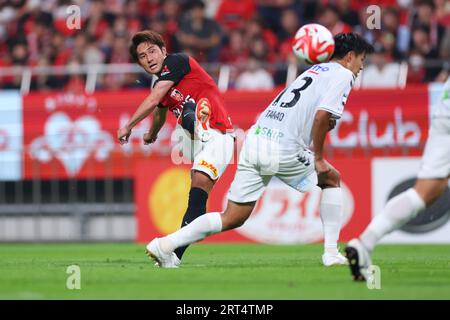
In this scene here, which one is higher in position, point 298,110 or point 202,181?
point 298,110

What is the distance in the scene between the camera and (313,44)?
30.8 feet

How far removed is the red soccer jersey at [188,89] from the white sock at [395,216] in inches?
120

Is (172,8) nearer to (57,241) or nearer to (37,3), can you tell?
(37,3)

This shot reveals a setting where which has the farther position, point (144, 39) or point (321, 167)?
point (144, 39)

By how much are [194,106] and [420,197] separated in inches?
137

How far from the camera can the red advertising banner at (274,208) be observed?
52.9 ft

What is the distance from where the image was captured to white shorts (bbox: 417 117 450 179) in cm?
793

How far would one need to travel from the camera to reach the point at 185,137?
36.7 ft

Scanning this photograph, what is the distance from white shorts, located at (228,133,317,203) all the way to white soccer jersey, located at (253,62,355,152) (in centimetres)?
8

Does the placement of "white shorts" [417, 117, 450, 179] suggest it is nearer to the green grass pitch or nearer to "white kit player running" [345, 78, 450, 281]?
"white kit player running" [345, 78, 450, 281]

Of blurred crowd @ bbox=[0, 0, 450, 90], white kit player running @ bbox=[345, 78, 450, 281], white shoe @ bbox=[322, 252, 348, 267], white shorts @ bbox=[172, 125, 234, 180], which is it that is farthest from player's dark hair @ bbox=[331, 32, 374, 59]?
blurred crowd @ bbox=[0, 0, 450, 90]

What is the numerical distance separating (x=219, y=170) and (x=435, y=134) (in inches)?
120

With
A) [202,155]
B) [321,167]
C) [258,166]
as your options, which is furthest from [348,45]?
[202,155]

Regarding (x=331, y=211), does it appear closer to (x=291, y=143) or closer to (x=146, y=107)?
(x=291, y=143)
